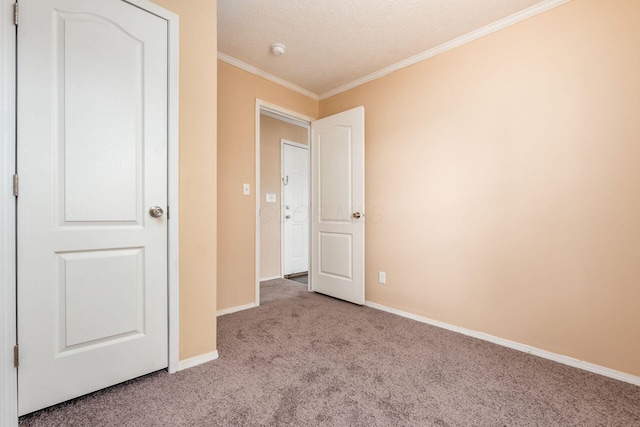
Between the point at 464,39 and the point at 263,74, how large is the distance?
1929mm

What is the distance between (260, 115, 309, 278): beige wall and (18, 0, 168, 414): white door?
253cm

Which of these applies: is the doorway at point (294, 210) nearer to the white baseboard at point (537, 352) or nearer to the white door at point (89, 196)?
the white baseboard at point (537, 352)

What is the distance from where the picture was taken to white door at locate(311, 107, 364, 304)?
3.04m

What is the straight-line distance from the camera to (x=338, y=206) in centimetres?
325

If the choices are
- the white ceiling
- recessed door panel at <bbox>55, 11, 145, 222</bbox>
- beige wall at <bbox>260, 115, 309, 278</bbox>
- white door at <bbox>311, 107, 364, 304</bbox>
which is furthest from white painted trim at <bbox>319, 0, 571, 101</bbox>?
recessed door panel at <bbox>55, 11, 145, 222</bbox>

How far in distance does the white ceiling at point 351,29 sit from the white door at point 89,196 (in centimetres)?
84

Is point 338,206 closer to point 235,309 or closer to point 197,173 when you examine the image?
point 235,309

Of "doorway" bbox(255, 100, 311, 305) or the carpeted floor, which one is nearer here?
the carpeted floor

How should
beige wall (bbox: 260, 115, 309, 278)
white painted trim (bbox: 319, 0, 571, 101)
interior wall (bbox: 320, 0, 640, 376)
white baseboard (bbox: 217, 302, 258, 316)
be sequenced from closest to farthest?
interior wall (bbox: 320, 0, 640, 376) < white painted trim (bbox: 319, 0, 571, 101) < white baseboard (bbox: 217, 302, 258, 316) < beige wall (bbox: 260, 115, 309, 278)

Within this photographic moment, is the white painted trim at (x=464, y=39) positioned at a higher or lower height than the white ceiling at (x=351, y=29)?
lower

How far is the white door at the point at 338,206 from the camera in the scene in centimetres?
304

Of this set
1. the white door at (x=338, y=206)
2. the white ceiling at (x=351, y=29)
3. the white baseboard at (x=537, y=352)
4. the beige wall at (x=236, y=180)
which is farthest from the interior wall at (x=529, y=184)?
the beige wall at (x=236, y=180)

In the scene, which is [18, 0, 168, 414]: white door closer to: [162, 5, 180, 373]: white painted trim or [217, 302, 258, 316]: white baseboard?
[162, 5, 180, 373]: white painted trim

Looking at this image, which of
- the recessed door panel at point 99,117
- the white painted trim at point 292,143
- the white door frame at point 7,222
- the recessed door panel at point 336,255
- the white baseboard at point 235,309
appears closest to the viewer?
the white door frame at point 7,222
